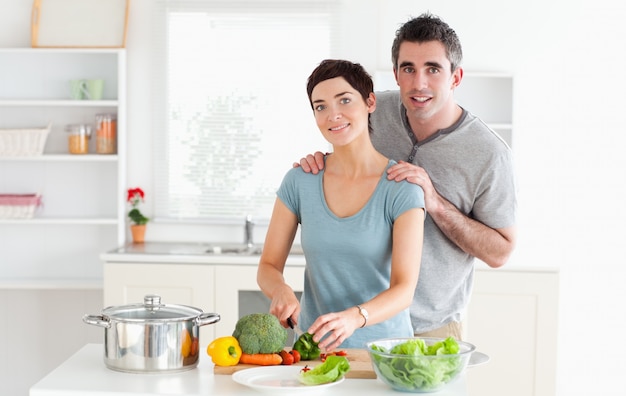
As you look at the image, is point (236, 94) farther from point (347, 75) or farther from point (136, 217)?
point (347, 75)

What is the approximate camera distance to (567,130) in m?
4.82

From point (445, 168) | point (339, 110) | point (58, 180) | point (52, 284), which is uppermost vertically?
point (339, 110)

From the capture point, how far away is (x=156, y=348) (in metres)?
2.21

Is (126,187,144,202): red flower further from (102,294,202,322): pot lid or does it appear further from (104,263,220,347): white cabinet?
(102,294,202,322): pot lid

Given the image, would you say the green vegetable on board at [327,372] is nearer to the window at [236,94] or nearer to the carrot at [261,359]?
the carrot at [261,359]

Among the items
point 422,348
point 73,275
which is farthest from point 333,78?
point 73,275

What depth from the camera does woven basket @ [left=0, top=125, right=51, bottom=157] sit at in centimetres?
477

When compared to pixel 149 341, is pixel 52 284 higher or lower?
lower

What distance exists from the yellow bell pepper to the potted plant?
2.73 m

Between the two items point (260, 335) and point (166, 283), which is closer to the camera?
point (260, 335)

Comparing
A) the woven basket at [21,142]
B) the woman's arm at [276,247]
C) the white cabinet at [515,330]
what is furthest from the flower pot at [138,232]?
the woman's arm at [276,247]

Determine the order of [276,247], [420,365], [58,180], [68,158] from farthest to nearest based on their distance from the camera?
[58,180]
[68,158]
[276,247]
[420,365]

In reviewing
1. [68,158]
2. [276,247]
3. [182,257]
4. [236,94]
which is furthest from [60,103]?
[276,247]

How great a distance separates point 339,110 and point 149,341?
31.1 inches
